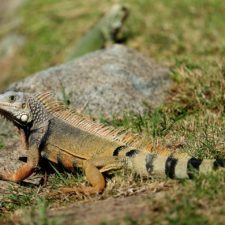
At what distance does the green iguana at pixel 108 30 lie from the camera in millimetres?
13156

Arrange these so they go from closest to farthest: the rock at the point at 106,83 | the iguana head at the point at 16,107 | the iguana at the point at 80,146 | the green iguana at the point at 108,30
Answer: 1. the iguana at the point at 80,146
2. the iguana head at the point at 16,107
3. the rock at the point at 106,83
4. the green iguana at the point at 108,30

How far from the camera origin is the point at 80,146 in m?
6.04

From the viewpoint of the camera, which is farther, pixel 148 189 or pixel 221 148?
pixel 221 148

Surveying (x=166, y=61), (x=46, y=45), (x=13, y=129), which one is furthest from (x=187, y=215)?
(x=46, y=45)

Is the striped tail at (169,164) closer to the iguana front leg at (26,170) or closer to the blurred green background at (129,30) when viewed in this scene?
the iguana front leg at (26,170)

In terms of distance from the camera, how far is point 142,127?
23.2 feet

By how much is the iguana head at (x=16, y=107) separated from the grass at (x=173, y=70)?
2.08ft

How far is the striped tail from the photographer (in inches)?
203

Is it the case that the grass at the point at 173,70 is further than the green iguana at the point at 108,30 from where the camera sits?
No

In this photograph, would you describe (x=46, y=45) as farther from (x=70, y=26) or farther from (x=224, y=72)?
(x=224, y=72)

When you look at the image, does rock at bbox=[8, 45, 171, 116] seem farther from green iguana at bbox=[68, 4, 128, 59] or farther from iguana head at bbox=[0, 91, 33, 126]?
green iguana at bbox=[68, 4, 128, 59]

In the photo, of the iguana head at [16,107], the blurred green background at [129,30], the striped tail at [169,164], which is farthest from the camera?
the blurred green background at [129,30]

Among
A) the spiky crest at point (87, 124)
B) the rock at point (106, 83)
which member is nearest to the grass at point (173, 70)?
the rock at point (106, 83)

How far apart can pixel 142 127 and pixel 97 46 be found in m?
6.34
